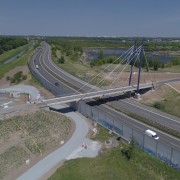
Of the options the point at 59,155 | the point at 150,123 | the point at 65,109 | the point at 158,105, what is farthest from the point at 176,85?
the point at 59,155

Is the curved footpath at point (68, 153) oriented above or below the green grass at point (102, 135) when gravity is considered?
below

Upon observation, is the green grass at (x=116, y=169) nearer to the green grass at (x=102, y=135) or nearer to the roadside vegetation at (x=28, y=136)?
the green grass at (x=102, y=135)

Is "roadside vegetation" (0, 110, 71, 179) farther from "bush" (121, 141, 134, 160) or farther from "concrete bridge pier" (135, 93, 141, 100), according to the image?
"concrete bridge pier" (135, 93, 141, 100)

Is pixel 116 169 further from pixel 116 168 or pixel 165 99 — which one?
pixel 165 99

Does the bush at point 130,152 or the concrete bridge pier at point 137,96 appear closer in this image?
the bush at point 130,152

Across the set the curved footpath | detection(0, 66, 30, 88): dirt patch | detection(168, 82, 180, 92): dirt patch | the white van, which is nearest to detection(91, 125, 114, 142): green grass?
the curved footpath

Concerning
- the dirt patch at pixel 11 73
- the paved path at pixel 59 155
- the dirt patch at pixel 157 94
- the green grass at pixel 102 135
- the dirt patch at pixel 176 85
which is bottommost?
the dirt patch at pixel 11 73

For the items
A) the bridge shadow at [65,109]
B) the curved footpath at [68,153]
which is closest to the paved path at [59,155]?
the curved footpath at [68,153]
